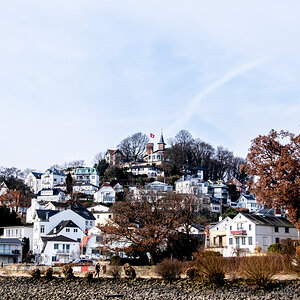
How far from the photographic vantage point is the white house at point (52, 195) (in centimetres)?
12175

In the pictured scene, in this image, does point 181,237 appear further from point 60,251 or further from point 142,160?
point 142,160

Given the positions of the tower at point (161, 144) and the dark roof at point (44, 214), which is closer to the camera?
the dark roof at point (44, 214)

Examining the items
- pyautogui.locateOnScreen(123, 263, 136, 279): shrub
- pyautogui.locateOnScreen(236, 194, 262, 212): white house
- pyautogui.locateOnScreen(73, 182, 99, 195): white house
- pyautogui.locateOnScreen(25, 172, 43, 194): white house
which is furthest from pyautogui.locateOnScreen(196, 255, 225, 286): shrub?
pyautogui.locateOnScreen(25, 172, 43, 194): white house

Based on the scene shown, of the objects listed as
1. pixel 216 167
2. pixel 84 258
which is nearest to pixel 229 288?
pixel 84 258

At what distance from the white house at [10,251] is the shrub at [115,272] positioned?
32932 mm

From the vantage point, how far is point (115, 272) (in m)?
35.5

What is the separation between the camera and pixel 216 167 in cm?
15212

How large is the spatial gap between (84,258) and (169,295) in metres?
33.8

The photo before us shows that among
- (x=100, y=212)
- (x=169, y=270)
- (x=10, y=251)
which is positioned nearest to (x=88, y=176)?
(x=100, y=212)

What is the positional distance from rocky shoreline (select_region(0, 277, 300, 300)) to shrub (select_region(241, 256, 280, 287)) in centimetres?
47

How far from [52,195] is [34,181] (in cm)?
2440

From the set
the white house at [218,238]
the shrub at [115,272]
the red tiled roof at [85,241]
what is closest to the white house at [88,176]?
the red tiled roof at [85,241]

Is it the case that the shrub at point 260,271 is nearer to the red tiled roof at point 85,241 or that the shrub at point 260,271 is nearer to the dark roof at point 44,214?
the red tiled roof at point 85,241

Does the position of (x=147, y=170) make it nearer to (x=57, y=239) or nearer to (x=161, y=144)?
(x=161, y=144)
